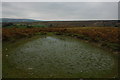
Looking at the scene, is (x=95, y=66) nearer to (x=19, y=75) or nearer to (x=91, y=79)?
(x=91, y=79)

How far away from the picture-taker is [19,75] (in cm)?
648

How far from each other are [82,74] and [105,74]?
135 centimetres

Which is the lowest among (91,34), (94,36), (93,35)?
(94,36)

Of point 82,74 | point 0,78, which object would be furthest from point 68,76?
point 0,78

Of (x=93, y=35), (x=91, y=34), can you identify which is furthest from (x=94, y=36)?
(x=91, y=34)

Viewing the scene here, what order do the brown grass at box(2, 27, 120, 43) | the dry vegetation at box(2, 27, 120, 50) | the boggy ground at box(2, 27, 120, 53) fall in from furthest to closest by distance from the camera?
1. the brown grass at box(2, 27, 120, 43)
2. the dry vegetation at box(2, 27, 120, 50)
3. the boggy ground at box(2, 27, 120, 53)

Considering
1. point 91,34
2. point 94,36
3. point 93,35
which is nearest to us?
point 94,36

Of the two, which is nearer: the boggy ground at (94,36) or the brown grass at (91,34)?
the boggy ground at (94,36)

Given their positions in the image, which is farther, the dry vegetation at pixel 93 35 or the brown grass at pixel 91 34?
the brown grass at pixel 91 34

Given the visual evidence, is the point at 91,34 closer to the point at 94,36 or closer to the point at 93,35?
the point at 93,35

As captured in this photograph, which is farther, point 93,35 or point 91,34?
point 91,34

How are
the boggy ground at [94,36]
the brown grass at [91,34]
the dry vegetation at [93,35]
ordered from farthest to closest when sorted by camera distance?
the brown grass at [91,34]
the dry vegetation at [93,35]
the boggy ground at [94,36]

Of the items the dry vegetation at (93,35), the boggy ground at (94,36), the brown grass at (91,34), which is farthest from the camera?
the brown grass at (91,34)

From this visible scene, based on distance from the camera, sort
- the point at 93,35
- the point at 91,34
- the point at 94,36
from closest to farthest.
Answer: the point at 94,36, the point at 93,35, the point at 91,34
